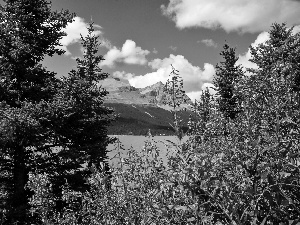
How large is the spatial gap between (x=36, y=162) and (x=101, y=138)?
16.6 feet

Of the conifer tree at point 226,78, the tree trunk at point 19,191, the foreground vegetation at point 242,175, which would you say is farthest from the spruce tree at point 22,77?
the conifer tree at point 226,78

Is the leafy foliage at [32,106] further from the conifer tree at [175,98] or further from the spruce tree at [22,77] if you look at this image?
the conifer tree at [175,98]

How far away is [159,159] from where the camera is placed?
Result: 5.05m

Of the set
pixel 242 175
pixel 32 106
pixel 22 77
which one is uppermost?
pixel 22 77

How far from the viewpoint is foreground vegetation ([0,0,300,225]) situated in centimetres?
298

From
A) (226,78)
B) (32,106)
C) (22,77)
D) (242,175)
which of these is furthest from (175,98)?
(226,78)

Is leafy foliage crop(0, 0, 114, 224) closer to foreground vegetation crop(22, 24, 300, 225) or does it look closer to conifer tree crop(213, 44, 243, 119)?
foreground vegetation crop(22, 24, 300, 225)

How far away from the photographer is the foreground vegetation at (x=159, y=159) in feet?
9.79

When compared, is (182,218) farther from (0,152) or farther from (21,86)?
(21,86)

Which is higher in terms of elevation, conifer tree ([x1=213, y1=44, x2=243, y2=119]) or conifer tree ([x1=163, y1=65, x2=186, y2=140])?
conifer tree ([x1=213, y1=44, x2=243, y2=119])

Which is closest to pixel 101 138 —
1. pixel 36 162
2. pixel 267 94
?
pixel 36 162

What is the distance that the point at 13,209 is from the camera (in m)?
12.0

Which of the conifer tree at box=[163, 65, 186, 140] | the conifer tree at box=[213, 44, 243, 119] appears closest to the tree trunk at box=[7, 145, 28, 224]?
the conifer tree at box=[163, 65, 186, 140]

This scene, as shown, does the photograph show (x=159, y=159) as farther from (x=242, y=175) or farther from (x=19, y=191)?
(x=19, y=191)
